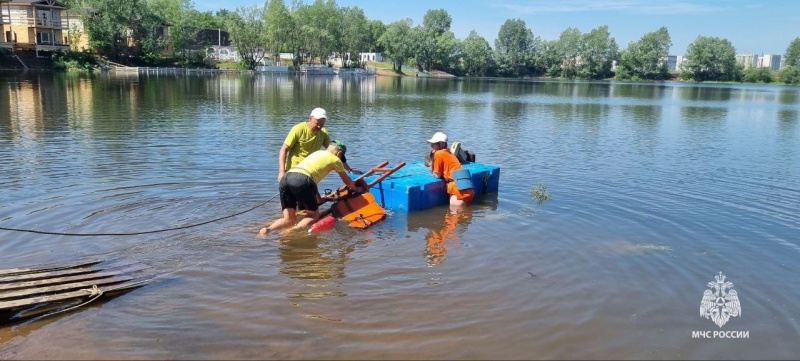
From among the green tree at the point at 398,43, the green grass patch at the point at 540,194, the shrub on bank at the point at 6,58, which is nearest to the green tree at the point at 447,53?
the green tree at the point at 398,43

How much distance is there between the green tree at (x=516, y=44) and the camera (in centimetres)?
14200

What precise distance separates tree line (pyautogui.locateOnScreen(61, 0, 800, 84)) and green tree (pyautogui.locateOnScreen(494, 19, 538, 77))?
0.26m

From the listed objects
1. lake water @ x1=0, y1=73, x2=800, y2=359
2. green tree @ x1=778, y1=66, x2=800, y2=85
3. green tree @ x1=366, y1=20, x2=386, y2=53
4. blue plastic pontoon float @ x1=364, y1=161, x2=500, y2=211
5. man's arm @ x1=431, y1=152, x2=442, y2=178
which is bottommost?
lake water @ x1=0, y1=73, x2=800, y2=359

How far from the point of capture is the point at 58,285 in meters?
6.21

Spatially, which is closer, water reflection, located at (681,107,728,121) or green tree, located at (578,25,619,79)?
water reflection, located at (681,107,728,121)

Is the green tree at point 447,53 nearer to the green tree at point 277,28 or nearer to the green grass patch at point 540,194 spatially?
the green tree at point 277,28

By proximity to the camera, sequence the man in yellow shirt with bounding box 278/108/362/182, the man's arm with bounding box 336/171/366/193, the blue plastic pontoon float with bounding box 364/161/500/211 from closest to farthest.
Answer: the man's arm with bounding box 336/171/366/193, the man in yellow shirt with bounding box 278/108/362/182, the blue plastic pontoon float with bounding box 364/161/500/211

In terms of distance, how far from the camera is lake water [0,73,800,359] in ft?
18.8

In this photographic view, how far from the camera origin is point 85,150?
15562 mm

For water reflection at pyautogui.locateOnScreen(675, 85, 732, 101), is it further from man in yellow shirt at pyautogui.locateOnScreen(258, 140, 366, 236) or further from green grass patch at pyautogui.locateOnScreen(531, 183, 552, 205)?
man in yellow shirt at pyautogui.locateOnScreen(258, 140, 366, 236)

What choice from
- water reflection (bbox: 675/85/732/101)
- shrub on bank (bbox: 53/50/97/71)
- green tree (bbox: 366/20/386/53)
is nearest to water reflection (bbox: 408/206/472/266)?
water reflection (bbox: 675/85/732/101)

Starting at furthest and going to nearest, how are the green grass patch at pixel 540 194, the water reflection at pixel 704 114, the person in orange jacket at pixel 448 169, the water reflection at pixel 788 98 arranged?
the water reflection at pixel 788 98 < the water reflection at pixel 704 114 < the green grass patch at pixel 540 194 < the person in orange jacket at pixel 448 169

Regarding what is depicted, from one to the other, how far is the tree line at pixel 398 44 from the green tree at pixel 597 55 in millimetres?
240

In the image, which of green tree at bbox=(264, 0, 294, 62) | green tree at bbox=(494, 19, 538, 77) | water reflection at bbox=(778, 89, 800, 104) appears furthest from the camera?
green tree at bbox=(494, 19, 538, 77)
